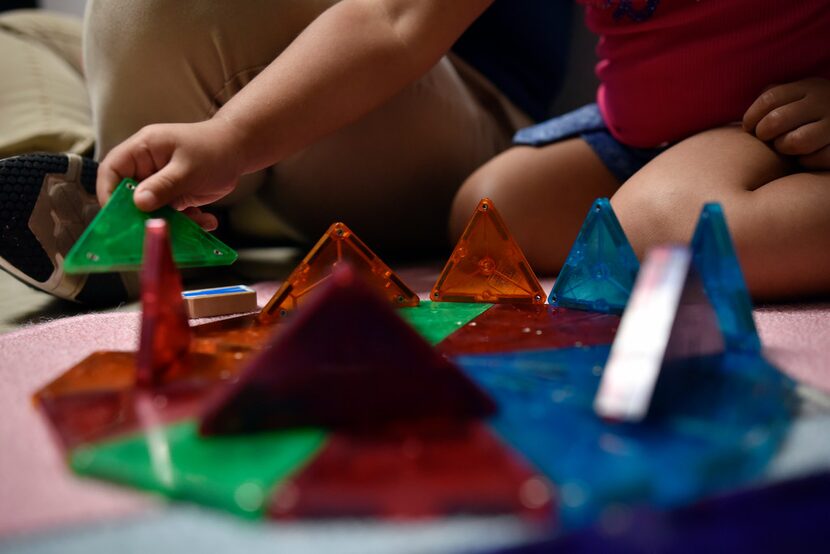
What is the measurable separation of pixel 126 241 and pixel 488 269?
1.07ft

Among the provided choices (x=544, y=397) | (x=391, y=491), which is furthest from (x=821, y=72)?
(x=391, y=491)

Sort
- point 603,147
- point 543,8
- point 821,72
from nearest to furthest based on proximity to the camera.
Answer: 1. point 821,72
2. point 603,147
3. point 543,8

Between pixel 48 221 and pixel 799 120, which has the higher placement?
pixel 799 120

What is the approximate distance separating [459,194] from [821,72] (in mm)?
446

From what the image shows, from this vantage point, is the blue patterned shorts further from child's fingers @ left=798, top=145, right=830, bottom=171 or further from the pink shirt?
child's fingers @ left=798, top=145, right=830, bottom=171

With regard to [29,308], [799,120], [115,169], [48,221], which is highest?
[799,120]

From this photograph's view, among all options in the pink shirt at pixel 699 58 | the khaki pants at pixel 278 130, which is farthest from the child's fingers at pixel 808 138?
the khaki pants at pixel 278 130

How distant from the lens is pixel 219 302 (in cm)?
69

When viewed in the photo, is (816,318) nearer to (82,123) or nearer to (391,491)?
(391,491)

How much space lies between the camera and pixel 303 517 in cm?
29

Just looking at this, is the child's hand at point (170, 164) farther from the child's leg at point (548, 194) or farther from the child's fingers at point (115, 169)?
the child's leg at point (548, 194)

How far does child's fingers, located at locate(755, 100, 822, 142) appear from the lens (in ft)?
2.23

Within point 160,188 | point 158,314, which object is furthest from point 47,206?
point 158,314

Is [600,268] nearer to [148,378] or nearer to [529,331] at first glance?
[529,331]
